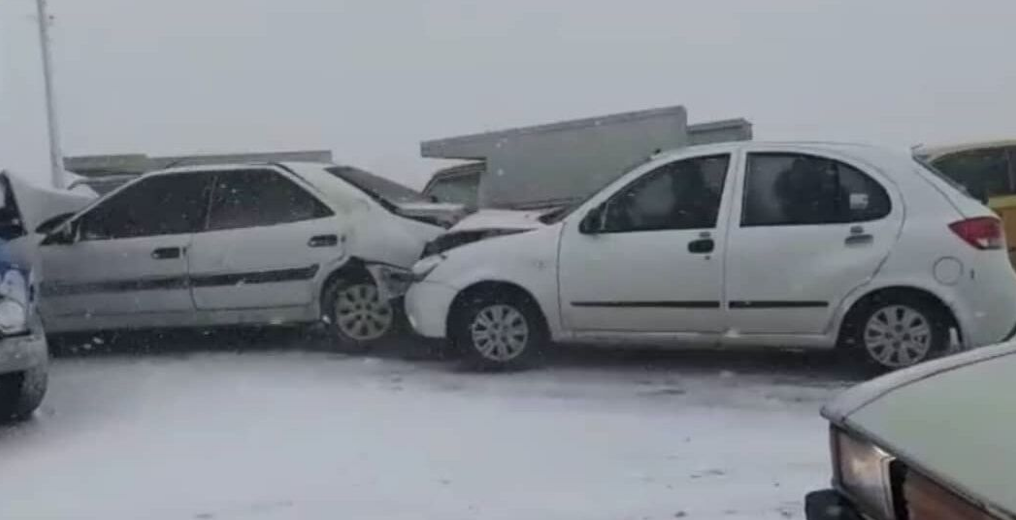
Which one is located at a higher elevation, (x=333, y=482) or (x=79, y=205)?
(x=79, y=205)

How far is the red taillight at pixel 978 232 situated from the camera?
24.9ft

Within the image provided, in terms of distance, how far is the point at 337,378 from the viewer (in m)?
8.44

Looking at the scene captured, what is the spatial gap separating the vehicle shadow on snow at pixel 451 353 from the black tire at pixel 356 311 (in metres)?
0.15

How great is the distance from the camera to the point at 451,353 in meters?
9.20

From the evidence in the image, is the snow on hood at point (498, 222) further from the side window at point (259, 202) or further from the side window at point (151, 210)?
the side window at point (151, 210)

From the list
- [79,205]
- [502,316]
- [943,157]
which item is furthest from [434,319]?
[943,157]

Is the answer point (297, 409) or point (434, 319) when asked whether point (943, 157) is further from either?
point (297, 409)

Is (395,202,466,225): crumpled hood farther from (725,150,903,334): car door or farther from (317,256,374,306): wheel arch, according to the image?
(725,150,903,334): car door

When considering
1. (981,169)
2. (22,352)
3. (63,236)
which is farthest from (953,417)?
(981,169)

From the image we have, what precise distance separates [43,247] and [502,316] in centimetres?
355

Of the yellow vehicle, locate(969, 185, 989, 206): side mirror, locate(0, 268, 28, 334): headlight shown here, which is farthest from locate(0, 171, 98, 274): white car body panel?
locate(969, 185, 989, 206): side mirror

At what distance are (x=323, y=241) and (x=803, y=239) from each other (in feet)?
11.2

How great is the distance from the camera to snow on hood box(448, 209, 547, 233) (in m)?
8.66

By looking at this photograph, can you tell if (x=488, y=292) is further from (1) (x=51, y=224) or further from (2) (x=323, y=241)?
(1) (x=51, y=224)
